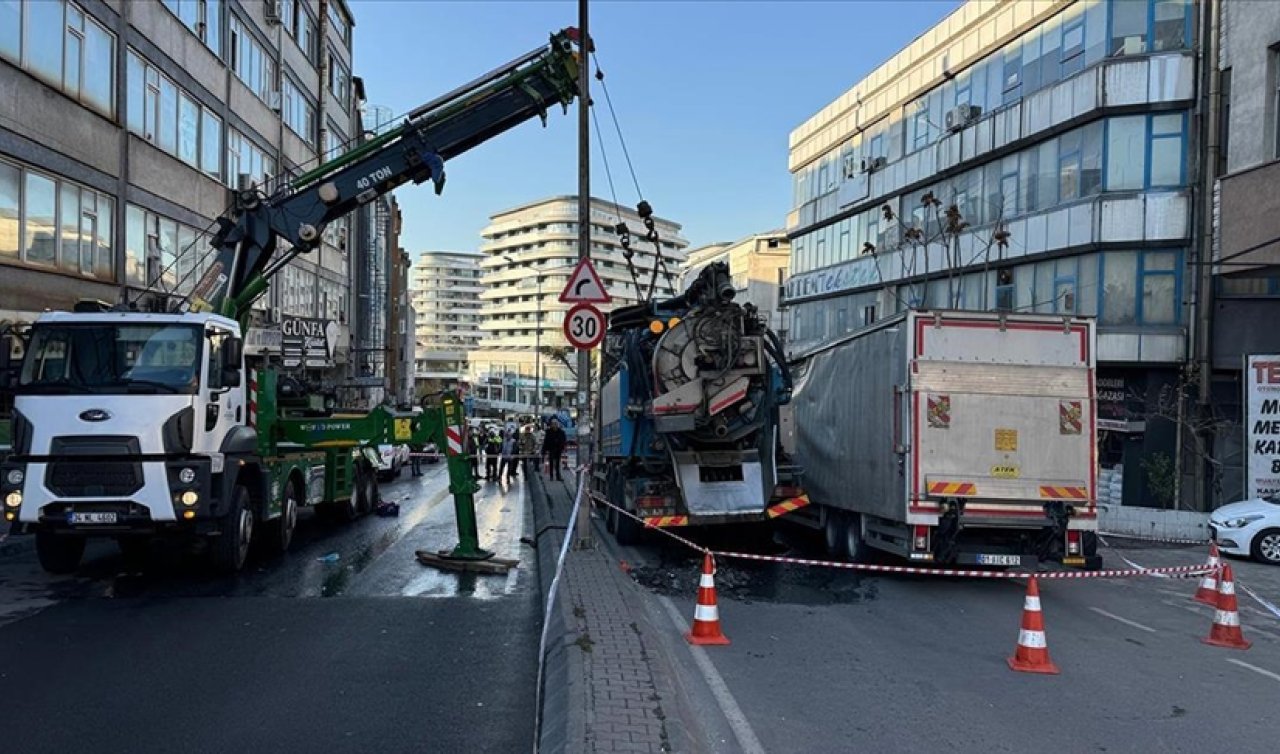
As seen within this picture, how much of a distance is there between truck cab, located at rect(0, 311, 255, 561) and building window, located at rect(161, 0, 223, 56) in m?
16.2

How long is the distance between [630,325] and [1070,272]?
17.3 meters

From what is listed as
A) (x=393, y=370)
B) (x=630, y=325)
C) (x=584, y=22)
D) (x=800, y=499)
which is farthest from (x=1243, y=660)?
(x=393, y=370)

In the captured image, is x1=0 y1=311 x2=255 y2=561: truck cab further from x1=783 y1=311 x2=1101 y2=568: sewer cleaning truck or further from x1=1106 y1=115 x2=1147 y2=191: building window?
x1=1106 y1=115 x2=1147 y2=191: building window

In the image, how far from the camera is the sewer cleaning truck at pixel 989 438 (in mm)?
11164

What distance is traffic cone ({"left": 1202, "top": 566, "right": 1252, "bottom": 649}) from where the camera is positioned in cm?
891

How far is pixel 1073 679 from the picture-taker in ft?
24.6

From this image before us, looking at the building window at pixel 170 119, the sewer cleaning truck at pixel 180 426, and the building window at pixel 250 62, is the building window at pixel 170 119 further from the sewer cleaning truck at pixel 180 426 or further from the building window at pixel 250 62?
the sewer cleaning truck at pixel 180 426

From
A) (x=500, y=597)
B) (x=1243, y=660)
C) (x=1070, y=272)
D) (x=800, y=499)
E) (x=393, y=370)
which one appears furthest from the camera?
(x=393, y=370)

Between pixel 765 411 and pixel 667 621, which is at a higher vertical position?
pixel 765 411

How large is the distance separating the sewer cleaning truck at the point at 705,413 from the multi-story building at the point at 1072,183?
871cm

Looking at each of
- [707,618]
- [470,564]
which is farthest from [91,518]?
[707,618]

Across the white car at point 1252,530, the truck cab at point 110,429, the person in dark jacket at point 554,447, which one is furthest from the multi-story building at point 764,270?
the truck cab at point 110,429

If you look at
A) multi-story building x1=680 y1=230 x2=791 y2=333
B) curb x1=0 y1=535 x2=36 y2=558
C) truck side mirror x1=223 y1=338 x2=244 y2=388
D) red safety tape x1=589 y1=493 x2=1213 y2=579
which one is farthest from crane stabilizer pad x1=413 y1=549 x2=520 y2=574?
multi-story building x1=680 y1=230 x2=791 y2=333

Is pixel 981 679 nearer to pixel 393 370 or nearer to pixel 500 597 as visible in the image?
pixel 500 597
